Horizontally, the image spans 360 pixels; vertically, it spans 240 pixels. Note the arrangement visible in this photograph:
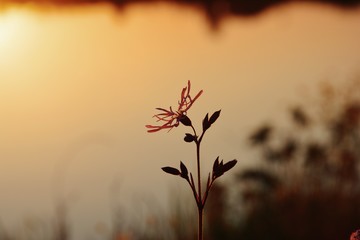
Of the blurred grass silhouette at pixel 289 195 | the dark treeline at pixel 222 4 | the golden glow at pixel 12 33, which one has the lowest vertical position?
the blurred grass silhouette at pixel 289 195

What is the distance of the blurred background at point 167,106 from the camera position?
8.73 m

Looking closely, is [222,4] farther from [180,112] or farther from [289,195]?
[180,112]

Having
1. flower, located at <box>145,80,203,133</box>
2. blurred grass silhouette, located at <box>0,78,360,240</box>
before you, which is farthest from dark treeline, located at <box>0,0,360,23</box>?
flower, located at <box>145,80,203,133</box>

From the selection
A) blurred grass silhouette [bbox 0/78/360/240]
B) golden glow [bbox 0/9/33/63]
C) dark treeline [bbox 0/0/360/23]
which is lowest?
blurred grass silhouette [bbox 0/78/360/240]

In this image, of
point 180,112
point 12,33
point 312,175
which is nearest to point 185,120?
point 180,112

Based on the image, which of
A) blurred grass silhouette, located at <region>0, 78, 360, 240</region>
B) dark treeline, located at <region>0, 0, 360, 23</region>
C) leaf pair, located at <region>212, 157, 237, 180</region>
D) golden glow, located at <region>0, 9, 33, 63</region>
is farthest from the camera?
dark treeline, located at <region>0, 0, 360, 23</region>

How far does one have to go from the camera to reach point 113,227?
8.05 m

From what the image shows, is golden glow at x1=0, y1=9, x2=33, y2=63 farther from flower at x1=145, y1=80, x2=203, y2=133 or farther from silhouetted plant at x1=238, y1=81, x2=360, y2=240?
flower at x1=145, y1=80, x2=203, y2=133

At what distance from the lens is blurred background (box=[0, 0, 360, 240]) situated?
344 inches

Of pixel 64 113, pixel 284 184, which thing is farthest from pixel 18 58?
pixel 284 184

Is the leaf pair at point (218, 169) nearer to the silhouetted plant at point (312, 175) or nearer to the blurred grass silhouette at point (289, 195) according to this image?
the blurred grass silhouette at point (289, 195)

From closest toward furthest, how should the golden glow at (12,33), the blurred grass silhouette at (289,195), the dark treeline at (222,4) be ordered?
the blurred grass silhouette at (289,195) → the golden glow at (12,33) → the dark treeline at (222,4)

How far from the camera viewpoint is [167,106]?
46.9 ft

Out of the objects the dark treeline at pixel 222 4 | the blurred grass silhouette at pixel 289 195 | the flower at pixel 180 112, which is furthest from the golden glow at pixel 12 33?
the flower at pixel 180 112
